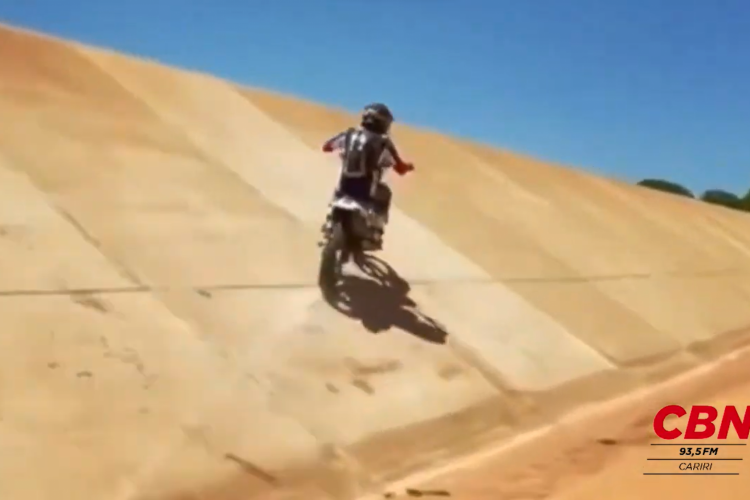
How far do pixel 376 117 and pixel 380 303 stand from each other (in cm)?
123

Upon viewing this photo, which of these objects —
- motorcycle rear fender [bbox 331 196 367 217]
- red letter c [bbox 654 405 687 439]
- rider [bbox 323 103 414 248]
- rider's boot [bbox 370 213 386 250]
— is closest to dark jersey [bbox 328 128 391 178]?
rider [bbox 323 103 414 248]

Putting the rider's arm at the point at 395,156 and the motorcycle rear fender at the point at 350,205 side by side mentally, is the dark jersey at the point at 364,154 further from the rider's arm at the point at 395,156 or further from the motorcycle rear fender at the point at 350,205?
the motorcycle rear fender at the point at 350,205

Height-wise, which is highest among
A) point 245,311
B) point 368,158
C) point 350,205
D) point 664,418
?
point 368,158

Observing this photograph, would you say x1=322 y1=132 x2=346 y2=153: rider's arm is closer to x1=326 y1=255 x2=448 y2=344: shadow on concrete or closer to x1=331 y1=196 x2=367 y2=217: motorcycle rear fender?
x1=331 y1=196 x2=367 y2=217: motorcycle rear fender

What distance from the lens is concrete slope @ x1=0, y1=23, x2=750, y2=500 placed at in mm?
3619

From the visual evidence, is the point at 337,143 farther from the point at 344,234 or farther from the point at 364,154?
the point at 344,234

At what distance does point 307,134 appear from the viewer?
8.98m

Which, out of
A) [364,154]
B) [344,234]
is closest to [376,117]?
[364,154]

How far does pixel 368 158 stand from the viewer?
5777mm

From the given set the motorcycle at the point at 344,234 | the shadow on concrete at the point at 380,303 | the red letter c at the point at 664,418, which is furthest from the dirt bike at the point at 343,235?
the red letter c at the point at 664,418

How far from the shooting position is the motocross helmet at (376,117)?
5.84 meters

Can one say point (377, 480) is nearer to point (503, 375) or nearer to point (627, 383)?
point (503, 375)

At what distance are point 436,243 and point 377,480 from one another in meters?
3.91

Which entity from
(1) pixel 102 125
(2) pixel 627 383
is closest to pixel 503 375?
(2) pixel 627 383
